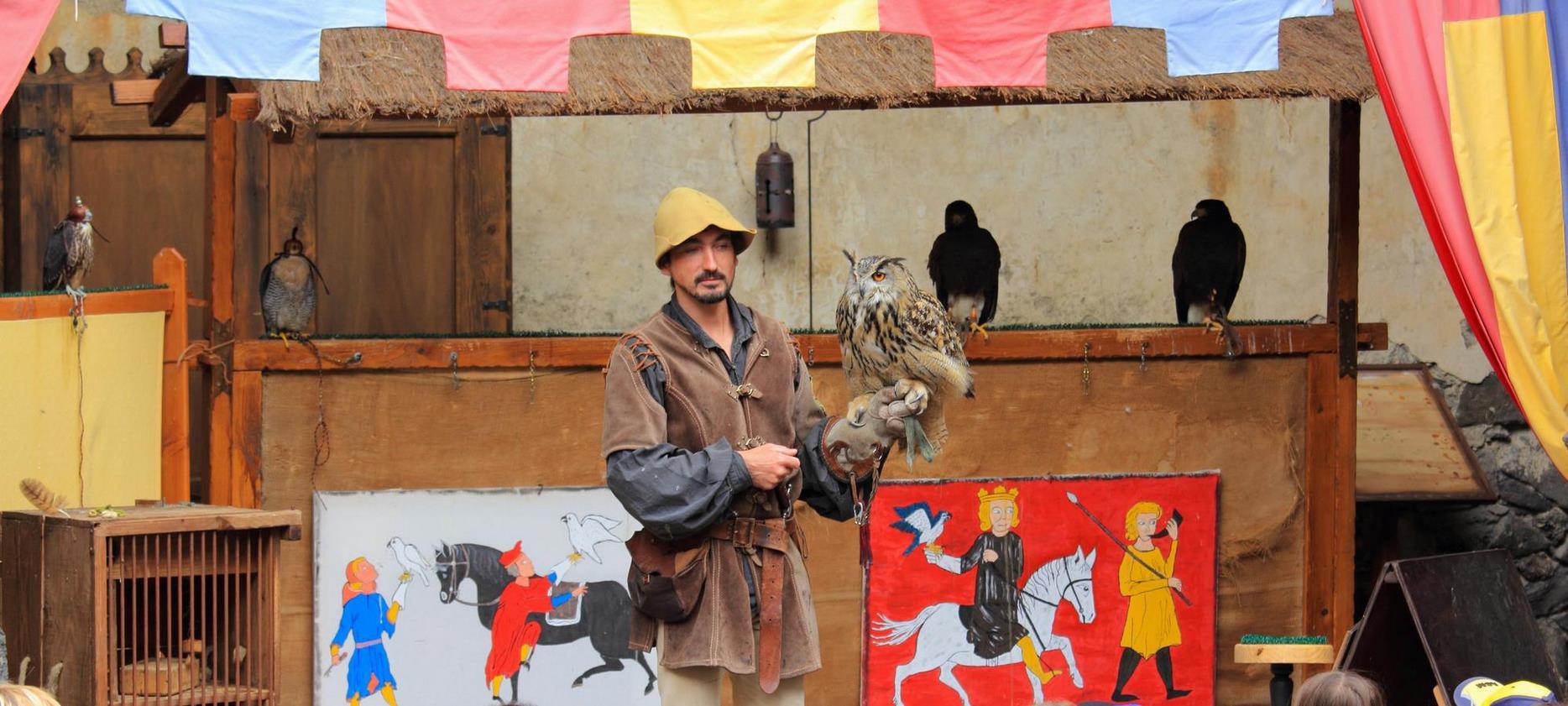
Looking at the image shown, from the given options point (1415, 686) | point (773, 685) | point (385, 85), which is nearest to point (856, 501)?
point (773, 685)

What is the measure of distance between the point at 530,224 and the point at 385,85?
2.34 meters

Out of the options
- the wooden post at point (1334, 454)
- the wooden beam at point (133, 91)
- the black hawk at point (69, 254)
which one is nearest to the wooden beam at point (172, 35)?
→ the wooden beam at point (133, 91)

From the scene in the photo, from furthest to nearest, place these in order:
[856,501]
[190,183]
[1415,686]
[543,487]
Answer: [190,183] → [543,487] → [1415,686] → [856,501]

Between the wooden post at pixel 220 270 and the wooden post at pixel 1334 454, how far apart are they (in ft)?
10.9

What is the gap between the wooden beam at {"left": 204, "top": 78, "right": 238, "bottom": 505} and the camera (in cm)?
513

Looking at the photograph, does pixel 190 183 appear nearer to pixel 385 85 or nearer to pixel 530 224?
pixel 530 224

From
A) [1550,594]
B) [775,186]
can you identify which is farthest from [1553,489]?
[775,186]

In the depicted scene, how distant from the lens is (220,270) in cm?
516

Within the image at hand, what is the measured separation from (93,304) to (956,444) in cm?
259

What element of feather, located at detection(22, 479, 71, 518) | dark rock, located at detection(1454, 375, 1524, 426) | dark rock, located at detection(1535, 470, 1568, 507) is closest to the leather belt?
feather, located at detection(22, 479, 71, 518)

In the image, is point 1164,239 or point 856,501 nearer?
point 856,501

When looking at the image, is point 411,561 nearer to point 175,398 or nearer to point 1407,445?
point 175,398

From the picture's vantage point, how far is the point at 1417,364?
726 centimetres

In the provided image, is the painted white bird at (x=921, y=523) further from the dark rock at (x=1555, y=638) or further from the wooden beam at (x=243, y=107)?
the dark rock at (x=1555, y=638)
